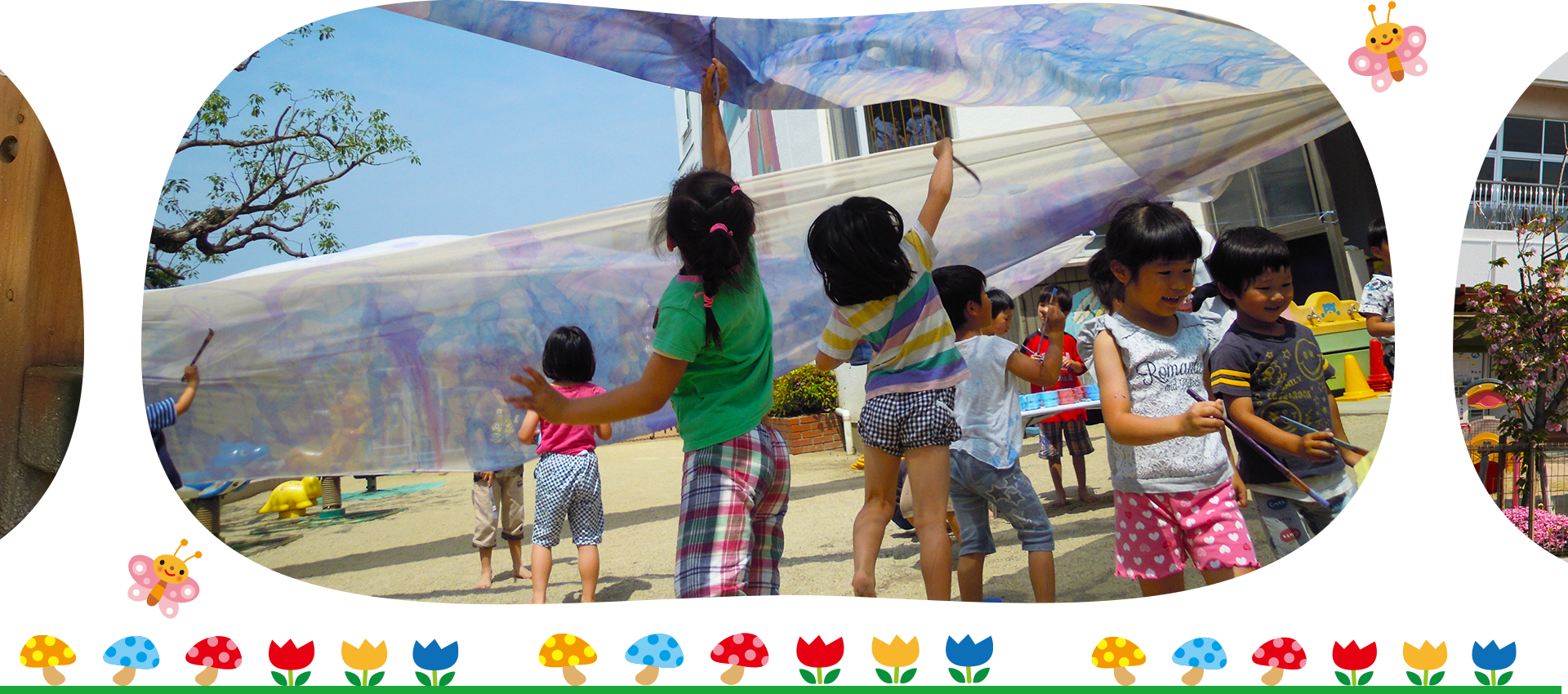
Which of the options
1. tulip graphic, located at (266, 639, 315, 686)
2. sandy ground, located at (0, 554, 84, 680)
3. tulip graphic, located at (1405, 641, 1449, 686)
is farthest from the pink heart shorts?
sandy ground, located at (0, 554, 84, 680)

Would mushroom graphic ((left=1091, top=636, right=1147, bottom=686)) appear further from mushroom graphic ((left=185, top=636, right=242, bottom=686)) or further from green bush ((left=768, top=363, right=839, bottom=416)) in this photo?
green bush ((left=768, top=363, right=839, bottom=416))

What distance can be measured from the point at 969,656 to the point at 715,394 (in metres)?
0.92

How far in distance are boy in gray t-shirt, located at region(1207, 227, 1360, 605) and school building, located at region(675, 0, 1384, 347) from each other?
9.62ft

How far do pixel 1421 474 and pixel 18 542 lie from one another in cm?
454

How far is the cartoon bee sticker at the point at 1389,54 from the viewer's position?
7.54 feet

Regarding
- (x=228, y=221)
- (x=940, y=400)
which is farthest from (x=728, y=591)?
(x=228, y=221)

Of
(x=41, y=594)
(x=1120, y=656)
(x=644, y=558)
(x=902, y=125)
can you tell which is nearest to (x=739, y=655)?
(x=1120, y=656)

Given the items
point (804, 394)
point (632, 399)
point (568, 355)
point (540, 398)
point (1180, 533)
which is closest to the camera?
point (540, 398)

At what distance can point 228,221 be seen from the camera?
3625mm

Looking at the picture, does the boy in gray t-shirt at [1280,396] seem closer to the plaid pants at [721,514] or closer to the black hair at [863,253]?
the black hair at [863,253]

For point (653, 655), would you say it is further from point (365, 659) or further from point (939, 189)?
point (939, 189)

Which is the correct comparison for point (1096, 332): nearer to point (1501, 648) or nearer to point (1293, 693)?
point (1293, 693)

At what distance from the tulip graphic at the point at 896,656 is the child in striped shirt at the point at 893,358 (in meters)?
0.15

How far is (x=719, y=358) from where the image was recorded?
2141 mm
